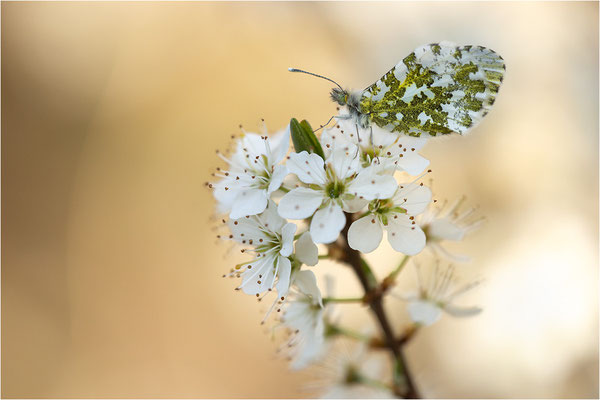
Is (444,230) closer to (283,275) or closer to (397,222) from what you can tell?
(397,222)

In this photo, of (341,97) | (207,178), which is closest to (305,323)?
(341,97)

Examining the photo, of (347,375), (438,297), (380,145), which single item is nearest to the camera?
(380,145)

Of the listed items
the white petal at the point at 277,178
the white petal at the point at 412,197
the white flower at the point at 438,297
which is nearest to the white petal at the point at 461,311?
the white flower at the point at 438,297

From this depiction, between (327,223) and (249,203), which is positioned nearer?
(327,223)

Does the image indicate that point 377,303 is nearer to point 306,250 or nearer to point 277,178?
point 306,250

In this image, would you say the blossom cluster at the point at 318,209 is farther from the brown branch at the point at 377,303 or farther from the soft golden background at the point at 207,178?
the soft golden background at the point at 207,178

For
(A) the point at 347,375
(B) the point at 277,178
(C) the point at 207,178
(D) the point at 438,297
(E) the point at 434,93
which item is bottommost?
(A) the point at 347,375

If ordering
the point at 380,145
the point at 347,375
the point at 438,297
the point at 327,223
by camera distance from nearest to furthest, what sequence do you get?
the point at 327,223 → the point at 380,145 → the point at 438,297 → the point at 347,375

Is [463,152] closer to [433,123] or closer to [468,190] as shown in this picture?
[468,190]

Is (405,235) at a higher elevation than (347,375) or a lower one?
higher
